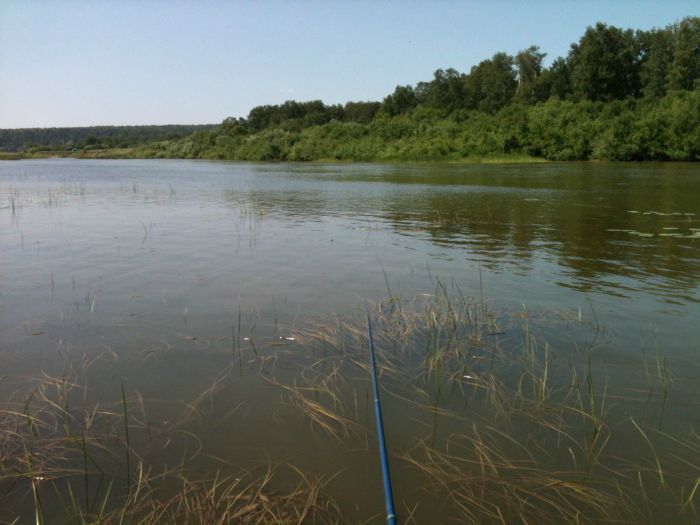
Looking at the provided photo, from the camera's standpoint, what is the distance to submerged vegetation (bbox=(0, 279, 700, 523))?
3.15m

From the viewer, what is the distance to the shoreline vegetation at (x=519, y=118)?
56288 mm

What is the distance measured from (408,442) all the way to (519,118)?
66.4 m

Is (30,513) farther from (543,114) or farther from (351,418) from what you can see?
(543,114)

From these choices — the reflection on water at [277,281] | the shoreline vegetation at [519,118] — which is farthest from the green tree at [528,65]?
the reflection on water at [277,281]

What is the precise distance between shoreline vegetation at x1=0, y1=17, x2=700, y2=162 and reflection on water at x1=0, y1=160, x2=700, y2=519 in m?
42.7

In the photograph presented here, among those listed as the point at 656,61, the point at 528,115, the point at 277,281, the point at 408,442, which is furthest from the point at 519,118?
the point at 408,442

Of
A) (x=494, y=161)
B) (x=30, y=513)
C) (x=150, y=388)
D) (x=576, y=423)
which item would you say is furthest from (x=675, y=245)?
(x=494, y=161)

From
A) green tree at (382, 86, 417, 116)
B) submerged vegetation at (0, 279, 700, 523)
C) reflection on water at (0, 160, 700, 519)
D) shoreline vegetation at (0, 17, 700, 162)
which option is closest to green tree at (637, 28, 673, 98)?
shoreline vegetation at (0, 17, 700, 162)

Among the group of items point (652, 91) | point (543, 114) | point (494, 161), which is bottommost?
point (494, 161)

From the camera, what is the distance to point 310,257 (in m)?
10.2

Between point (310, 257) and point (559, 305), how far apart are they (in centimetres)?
472

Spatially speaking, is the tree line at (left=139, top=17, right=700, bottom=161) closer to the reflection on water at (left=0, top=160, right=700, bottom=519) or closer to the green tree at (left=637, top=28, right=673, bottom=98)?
the green tree at (left=637, top=28, right=673, bottom=98)

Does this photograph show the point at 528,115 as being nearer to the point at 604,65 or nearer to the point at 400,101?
the point at 604,65

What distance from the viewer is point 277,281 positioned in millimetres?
8266
